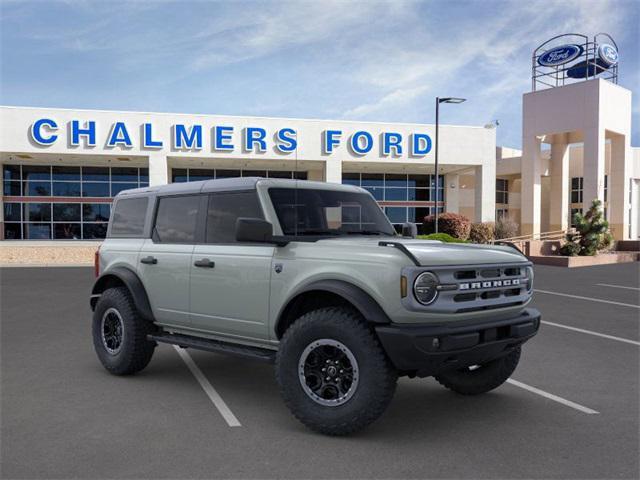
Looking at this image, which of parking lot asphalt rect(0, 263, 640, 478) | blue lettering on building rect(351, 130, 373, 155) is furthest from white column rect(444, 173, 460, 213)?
parking lot asphalt rect(0, 263, 640, 478)

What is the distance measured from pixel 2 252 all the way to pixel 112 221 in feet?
69.8

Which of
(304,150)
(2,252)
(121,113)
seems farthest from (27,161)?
(304,150)

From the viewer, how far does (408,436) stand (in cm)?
458

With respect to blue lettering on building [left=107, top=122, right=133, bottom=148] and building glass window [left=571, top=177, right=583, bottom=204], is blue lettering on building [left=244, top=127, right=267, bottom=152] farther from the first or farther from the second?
building glass window [left=571, top=177, right=583, bottom=204]

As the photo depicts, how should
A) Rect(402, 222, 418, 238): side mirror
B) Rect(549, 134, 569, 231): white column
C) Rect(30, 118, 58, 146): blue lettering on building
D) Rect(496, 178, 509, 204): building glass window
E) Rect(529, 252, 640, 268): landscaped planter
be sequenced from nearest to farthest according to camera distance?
Rect(402, 222, 418, 238): side mirror → Rect(529, 252, 640, 268): landscaped planter → Rect(30, 118, 58, 146): blue lettering on building → Rect(549, 134, 569, 231): white column → Rect(496, 178, 509, 204): building glass window

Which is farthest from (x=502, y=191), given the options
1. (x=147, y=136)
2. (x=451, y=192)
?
(x=147, y=136)

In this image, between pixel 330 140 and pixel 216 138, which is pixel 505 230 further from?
pixel 216 138

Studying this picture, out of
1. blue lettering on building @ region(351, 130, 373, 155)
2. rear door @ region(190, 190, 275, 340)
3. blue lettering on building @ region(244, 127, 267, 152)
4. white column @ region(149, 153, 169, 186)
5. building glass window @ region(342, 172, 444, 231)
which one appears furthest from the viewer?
building glass window @ region(342, 172, 444, 231)

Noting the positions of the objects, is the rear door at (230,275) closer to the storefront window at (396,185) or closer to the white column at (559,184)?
the storefront window at (396,185)

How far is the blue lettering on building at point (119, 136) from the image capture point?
1193 inches

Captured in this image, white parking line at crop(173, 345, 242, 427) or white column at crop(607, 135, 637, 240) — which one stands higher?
white column at crop(607, 135, 637, 240)

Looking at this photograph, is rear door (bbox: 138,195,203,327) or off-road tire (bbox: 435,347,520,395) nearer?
off-road tire (bbox: 435,347,520,395)

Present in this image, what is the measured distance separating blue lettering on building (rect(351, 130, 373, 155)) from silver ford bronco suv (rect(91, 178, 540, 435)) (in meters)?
27.1

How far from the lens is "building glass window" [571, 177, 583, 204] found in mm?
46656
